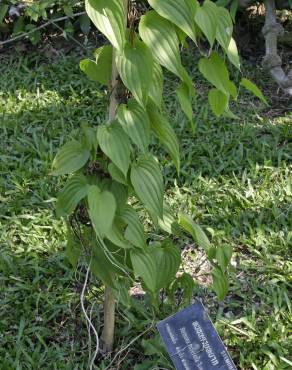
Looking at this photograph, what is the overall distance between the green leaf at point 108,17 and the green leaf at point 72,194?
394mm

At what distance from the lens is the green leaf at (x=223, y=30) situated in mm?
1319

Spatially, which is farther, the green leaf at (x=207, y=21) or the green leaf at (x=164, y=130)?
the green leaf at (x=164, y=130)

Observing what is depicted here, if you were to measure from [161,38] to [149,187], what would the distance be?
317 millimetres

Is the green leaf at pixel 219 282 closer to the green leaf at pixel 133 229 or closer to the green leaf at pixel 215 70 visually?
the green leaf at pixel 133 229

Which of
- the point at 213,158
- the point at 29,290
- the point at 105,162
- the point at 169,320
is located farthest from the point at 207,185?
the point at 105,162

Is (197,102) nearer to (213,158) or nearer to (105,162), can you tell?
(213,158)

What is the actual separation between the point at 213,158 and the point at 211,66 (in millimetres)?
1523

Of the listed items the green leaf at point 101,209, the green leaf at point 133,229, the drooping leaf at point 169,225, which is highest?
the green leaf at point 101,209

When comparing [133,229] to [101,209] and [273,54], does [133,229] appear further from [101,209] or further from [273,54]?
[273,54]

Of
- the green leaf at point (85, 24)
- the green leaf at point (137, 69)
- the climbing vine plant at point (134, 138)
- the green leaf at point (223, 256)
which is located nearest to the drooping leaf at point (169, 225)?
the climbing vine plant at point (134, 138)

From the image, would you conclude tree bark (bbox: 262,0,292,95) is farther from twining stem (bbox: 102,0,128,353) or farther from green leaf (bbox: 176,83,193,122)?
green leaf (bbox: 176,83,193,122)

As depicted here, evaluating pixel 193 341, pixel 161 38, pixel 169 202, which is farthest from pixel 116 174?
pixel 169 202

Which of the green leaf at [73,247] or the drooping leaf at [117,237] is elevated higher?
the drooping leaf at [117,237]

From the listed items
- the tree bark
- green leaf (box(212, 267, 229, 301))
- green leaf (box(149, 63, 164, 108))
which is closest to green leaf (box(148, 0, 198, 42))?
green leaf (box(149, 63, 164, 108))
